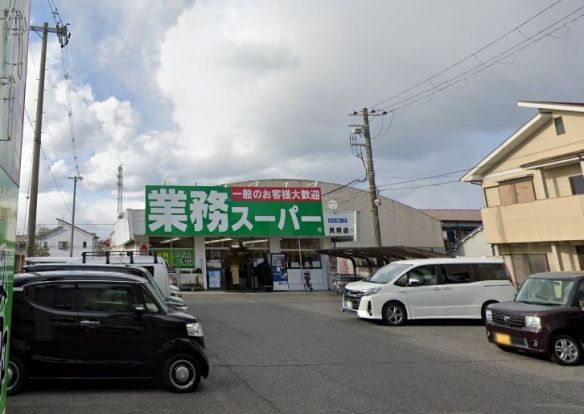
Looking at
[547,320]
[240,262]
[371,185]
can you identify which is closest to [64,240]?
[240,262]

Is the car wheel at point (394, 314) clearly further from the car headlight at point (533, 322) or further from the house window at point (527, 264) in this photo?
the house window at point (527, 264)

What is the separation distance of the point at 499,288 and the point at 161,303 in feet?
37.7

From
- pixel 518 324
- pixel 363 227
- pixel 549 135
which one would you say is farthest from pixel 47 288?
pixel 363 227

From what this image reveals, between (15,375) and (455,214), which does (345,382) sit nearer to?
(15,375)

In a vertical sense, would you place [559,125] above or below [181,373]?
above

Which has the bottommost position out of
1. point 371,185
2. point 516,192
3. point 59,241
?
point 516,192

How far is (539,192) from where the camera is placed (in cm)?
2191

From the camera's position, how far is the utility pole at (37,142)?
1727cm

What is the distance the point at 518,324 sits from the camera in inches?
368

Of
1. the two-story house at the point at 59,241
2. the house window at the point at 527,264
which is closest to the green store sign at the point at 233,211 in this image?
the house window at the point at 527,264

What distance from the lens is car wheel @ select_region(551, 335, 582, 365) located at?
346 inches

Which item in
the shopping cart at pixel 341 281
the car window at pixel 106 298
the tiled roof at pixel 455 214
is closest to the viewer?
the car window at pixel 106 298

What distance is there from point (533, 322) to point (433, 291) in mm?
5226

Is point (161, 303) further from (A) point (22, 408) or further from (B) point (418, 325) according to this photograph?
(B) point (418, 325)
